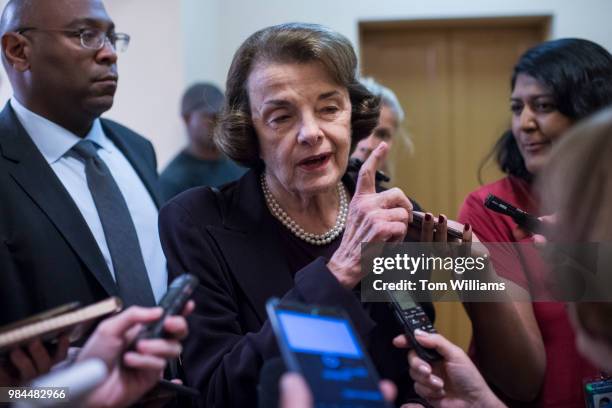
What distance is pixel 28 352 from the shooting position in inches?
34.6

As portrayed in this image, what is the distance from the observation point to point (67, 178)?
152cm

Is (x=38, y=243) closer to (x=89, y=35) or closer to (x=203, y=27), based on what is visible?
(x=89, y=35)

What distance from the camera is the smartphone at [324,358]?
2.39 feet

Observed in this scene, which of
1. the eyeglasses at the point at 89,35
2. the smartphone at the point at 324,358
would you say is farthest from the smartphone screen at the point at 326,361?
the eyeglasses at the point at 89,35

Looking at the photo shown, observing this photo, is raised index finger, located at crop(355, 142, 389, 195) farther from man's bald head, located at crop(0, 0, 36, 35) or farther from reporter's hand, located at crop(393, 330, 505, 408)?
man's bald head, located at crop(0, 0, 36, 35)

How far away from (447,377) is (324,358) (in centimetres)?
41

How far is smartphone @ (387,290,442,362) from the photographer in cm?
104

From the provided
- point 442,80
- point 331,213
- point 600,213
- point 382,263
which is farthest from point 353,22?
point 600,213

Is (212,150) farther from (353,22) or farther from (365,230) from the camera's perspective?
(365,230)

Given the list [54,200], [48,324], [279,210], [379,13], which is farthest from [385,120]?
[48,324]

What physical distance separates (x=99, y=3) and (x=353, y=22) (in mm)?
2296

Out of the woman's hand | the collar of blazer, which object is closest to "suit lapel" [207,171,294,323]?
the collar of blazer

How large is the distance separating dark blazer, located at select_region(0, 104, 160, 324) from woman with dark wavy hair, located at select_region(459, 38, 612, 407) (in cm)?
77

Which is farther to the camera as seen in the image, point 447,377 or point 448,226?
point 448,226
